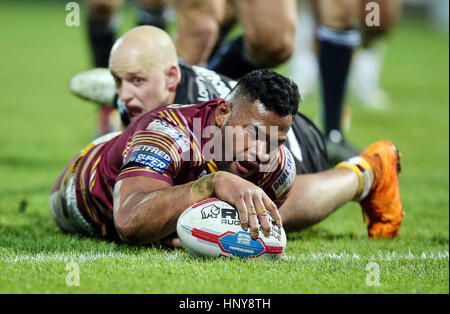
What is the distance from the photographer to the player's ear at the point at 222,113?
3.36m

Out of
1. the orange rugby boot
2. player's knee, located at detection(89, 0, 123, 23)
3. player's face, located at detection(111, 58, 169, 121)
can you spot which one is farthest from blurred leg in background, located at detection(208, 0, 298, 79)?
player's knee, located at detection(89, 0, 123, 23)

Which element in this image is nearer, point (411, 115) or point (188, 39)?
point (188, 39)

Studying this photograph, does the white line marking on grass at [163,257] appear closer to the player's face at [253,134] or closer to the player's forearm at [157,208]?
the player's forearm at [157,208]

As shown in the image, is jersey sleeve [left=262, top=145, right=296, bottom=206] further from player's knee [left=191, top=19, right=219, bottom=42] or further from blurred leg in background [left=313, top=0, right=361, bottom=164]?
player's knee [left=191, top=19, right=219, bottom=42]

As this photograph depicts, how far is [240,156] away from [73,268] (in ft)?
2.84

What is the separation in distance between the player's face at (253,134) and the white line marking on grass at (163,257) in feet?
→ 1.63

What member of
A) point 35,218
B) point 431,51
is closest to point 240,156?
point 35,218

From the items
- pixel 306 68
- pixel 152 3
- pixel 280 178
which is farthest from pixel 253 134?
pixel 306 68

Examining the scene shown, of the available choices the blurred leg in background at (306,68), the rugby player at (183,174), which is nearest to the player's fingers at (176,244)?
the rugby player at (183,174)

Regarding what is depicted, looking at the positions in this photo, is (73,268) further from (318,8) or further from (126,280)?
(318,8)

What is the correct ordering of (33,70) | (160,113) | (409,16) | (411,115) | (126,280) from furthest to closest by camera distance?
(409,16)
(33,70)
(411,115)
(160,113)
(126,280)

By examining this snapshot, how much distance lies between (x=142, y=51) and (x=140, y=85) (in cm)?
21

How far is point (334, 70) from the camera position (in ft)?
19.5

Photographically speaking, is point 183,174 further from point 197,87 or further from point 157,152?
point 197,87
